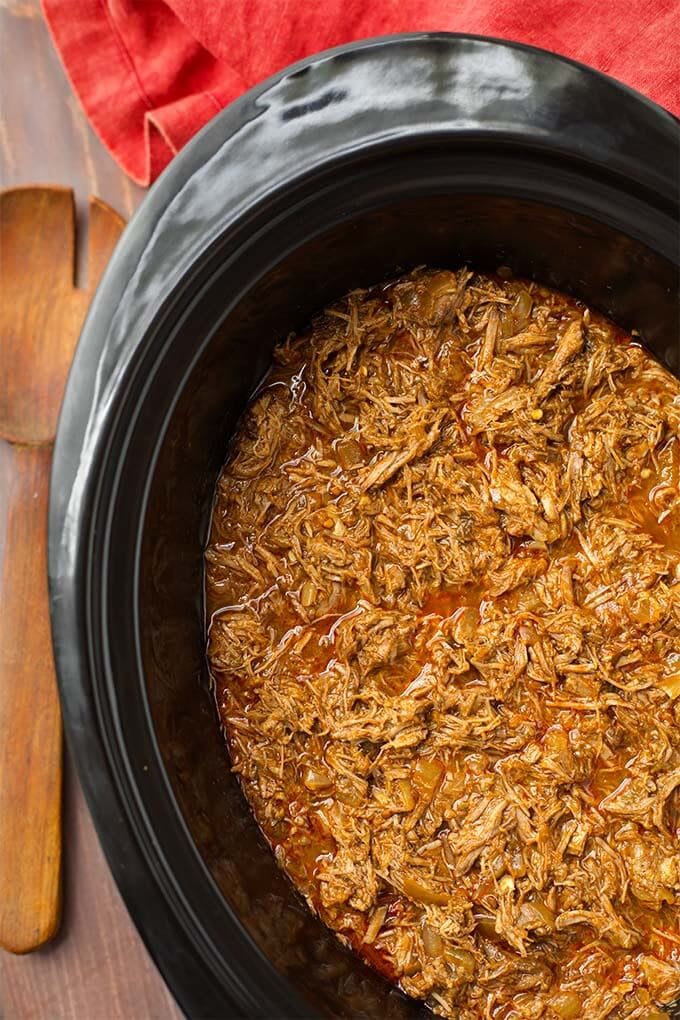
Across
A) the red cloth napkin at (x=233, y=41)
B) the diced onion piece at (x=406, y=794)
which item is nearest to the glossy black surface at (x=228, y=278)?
the diced onion piece at (x=406, y=794)

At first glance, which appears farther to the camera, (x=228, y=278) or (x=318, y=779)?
(x=318, y=779)

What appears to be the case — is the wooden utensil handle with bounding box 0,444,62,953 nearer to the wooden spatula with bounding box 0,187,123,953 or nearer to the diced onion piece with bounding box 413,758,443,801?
the wooden spatula with bounding box 0,187,123,953

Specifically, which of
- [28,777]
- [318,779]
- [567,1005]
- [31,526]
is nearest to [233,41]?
[31,526]

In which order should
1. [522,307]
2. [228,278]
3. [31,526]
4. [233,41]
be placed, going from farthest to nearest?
[31,526] < [233,41] < [522,307] < [228,278]

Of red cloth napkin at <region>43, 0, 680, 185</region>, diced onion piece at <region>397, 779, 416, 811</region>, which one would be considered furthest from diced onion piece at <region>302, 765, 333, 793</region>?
red cloth napkin at <region>43, 0, 680, 185</region>

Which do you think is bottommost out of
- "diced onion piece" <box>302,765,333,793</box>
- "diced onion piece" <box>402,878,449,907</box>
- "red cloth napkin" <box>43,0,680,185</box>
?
"diced onion piece" <box>402,878,449,907</box>

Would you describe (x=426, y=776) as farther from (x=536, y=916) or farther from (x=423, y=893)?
(x=536, y=916)
